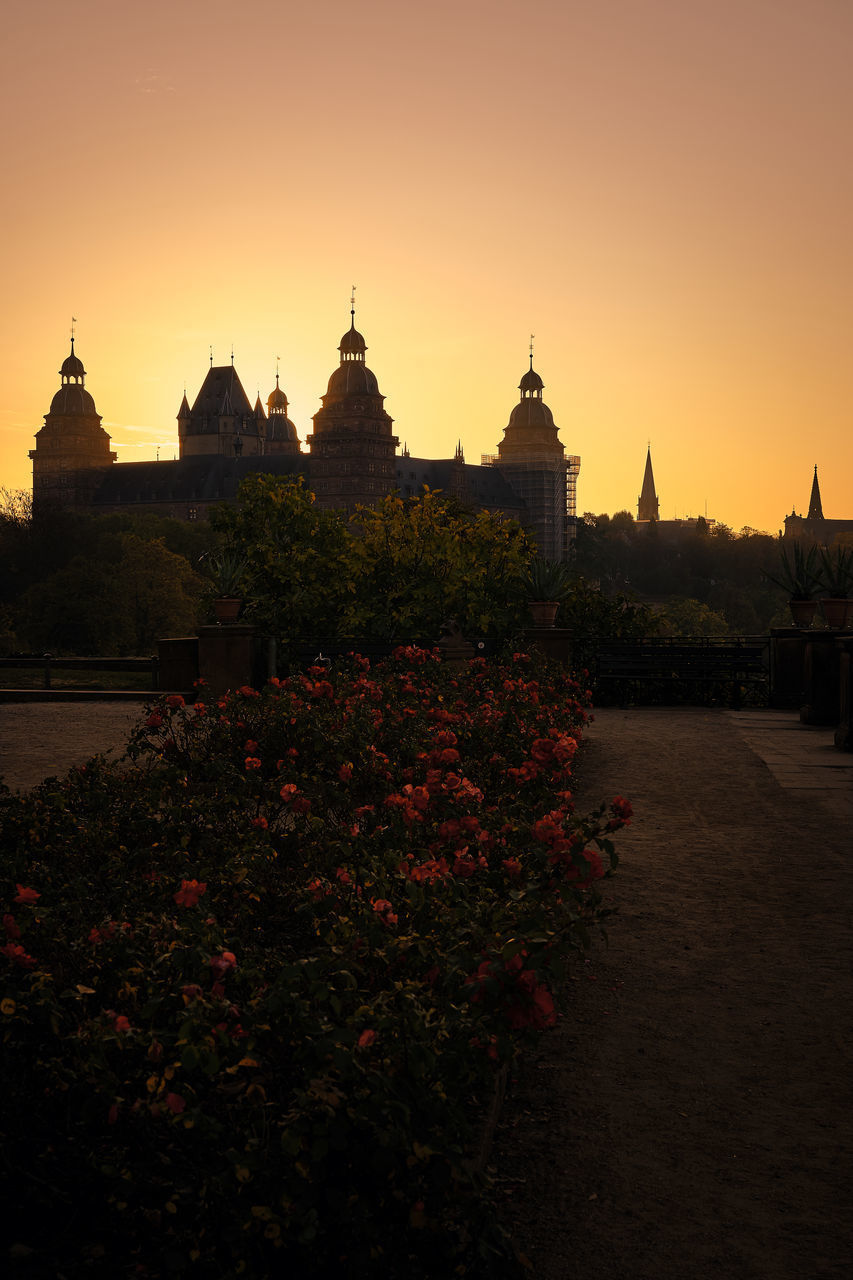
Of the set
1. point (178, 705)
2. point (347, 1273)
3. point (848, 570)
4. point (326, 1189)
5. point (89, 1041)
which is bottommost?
point (347, 1273)

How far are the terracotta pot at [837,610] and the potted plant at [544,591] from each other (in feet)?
12.6

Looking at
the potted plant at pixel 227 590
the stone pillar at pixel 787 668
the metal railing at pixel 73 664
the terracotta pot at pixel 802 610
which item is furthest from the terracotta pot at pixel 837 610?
the metal railing at pixel 73 664

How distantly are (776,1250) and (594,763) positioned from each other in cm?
854

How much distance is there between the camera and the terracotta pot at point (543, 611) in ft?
58.9

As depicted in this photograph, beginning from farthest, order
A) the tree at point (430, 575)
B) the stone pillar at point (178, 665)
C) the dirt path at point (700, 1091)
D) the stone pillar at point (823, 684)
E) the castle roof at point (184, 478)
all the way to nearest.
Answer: the castle roof at point (184, 478), the tree at point (430, 575), the stone pillar at point (178, 665), the stone pillar at point (823, 684), the dirt path at point (700, 1091)

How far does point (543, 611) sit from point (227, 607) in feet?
15.5

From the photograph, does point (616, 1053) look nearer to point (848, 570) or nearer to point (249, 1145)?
point (249, 1145)

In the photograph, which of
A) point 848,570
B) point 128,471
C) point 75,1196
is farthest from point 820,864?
point 128,471

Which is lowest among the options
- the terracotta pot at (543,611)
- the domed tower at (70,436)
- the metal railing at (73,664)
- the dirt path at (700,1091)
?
the dirt path at (700,1091)

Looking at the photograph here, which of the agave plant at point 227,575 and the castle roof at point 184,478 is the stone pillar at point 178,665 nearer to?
the agave plant at point 227,575

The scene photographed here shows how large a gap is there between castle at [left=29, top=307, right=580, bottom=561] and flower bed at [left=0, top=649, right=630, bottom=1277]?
462ft

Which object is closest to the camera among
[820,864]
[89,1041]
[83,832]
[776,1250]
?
[89,1041]

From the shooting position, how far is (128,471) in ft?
554

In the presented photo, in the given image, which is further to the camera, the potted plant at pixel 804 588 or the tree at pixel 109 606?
the tree at pixel 109 606
